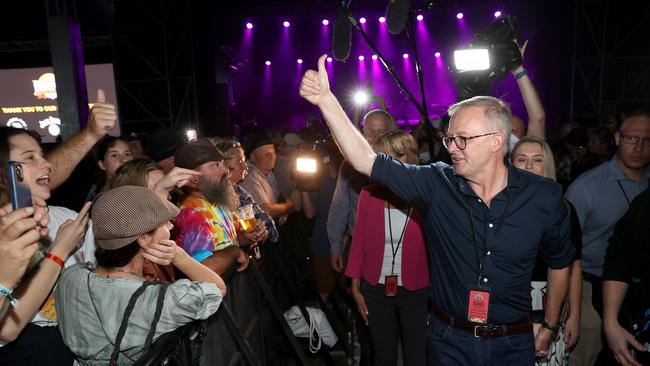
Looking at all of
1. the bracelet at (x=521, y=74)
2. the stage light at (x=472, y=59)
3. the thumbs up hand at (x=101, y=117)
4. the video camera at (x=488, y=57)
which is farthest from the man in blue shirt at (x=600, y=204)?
the thumbs up hand at (x=101, y=117)

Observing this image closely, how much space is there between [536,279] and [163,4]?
38.6ft

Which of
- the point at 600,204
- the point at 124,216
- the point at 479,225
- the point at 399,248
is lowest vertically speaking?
the point at 399,248

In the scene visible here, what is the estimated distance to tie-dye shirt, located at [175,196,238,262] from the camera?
256 centimetres

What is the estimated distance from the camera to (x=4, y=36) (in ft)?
38.1

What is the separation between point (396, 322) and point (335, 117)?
1824mm

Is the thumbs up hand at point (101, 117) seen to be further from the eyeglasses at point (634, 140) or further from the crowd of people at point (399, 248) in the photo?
the eyeglasses at point (634, 140)

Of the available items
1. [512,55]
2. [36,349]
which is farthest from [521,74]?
[36,349]

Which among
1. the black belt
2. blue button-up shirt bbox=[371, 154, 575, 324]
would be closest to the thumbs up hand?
blue button-up shirt bbox=[371, 154, 575, 324]

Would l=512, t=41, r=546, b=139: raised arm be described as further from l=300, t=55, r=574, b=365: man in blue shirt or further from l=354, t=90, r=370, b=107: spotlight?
l=354, t=90, r=370, b=107: spotlight

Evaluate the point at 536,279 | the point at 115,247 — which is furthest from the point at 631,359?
the point at 115,247

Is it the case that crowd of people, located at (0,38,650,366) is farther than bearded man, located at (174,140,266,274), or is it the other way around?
bearded man, located at (174,140,266,274)

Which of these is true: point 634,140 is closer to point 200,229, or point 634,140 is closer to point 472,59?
point 472,59

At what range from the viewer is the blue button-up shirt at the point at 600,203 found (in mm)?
3213

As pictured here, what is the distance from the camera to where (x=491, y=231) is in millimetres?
2172
